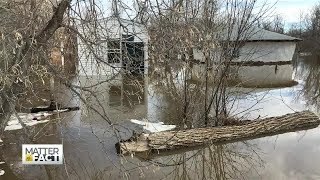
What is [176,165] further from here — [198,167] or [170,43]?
[170,43]

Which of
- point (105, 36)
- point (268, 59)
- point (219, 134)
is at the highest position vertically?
point (105, 36)

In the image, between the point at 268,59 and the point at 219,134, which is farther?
the point at 268,59

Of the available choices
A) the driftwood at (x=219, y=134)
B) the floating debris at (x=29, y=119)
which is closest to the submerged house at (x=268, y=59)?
the driftwood at (x=219, y=134)

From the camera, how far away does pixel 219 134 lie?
34.0 ft

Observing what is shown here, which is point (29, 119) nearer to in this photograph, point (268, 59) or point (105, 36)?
point (105, 36)

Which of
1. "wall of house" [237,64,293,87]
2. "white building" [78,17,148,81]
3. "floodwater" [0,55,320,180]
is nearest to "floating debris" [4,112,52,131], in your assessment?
"floodwater" [0,55,320,180]

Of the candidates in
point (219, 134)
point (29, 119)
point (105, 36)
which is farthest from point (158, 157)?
point (29, 119)

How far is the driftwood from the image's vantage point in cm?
938

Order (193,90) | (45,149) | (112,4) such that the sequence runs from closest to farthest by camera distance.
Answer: (112,4)
(45,149)
(193,90)

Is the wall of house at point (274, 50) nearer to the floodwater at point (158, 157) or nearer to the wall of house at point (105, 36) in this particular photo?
the floodwater at point (158, 157)

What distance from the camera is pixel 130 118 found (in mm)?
12898

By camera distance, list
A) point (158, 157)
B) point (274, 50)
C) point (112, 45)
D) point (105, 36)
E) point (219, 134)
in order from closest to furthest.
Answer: point (105, 36) < point (112, 45) < point (158, 157) < point (219, 134) < point (274, 50)

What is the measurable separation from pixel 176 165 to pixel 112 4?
503 centimetres

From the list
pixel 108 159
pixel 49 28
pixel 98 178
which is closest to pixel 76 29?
pixel 49 28
